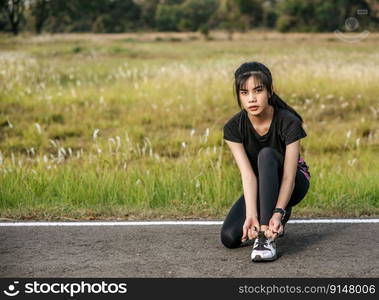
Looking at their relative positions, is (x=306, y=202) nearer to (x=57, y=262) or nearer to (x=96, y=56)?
(x=57, y=262)

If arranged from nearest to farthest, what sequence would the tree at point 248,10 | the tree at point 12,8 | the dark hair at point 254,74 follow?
the dark hair at point 254,74 → the tree at point 12,8 → the tree at point 248,10

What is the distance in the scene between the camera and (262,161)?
455 centimetres

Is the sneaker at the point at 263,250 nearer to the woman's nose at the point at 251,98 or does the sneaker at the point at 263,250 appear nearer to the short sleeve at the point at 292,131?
the short sleeve at the point at 292,131

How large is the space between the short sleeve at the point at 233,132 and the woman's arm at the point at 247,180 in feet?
0.10

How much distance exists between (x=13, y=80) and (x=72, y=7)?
39920 millimetres

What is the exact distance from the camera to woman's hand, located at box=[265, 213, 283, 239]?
4.37m

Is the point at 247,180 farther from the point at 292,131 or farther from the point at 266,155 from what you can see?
the point at 292,131

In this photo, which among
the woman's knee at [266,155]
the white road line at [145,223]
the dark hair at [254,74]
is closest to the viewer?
the dark hair at [254,74]

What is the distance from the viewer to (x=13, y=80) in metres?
15.2

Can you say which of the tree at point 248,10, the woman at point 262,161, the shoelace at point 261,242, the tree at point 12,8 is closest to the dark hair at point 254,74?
the woman at point 262,161

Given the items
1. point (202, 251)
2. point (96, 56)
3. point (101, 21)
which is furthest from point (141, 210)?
point (101, 21)

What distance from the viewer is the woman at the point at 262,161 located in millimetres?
4461

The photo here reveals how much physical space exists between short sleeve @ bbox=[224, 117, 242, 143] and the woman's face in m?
0.31

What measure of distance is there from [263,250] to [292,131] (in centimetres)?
84
